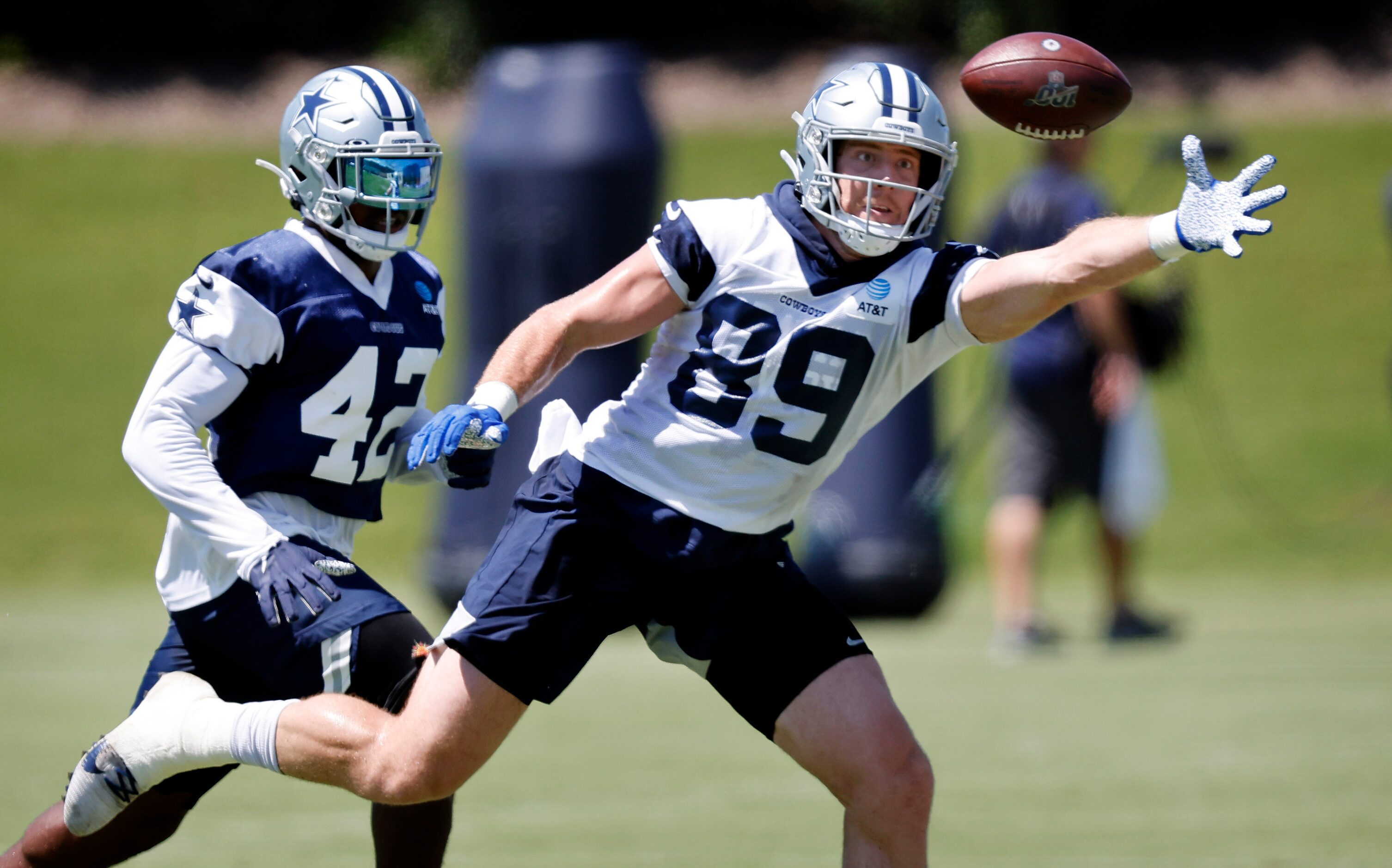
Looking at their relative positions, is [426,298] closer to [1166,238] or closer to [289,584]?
[289,584]

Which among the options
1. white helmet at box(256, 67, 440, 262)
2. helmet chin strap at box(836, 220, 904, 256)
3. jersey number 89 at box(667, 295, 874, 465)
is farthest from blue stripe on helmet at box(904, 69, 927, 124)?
white helmet at box(256, 67, 440, 262)

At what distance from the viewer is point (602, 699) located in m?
6.31

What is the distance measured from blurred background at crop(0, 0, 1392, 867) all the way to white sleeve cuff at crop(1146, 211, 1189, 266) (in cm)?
177

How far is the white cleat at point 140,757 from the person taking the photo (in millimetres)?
3107

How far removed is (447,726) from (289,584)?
385 millimetres

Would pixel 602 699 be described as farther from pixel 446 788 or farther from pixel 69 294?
pixel 69 294

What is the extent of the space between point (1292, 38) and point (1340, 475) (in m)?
9.55

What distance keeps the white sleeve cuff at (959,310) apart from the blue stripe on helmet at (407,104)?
115cm

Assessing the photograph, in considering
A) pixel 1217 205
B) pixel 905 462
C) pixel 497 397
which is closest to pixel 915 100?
pixel 1217 205

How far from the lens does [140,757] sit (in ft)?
10.2

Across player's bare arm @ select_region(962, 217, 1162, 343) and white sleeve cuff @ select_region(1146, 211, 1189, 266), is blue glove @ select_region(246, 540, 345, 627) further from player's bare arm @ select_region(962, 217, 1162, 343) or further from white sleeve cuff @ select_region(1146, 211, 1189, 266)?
white sleeve cuff @ select_region(1146, 211, 1189, 266)

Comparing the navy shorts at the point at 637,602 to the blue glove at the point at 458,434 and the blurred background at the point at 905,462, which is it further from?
the blurred background at the point at 905,462

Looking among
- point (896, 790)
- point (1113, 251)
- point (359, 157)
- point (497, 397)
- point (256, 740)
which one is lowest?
point (896, 790)

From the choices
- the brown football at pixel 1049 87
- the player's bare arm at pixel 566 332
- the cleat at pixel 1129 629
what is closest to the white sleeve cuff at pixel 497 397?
the player's bare arm at pixel 566 332
